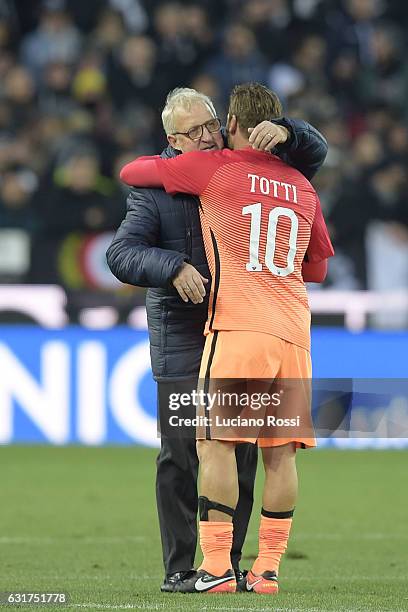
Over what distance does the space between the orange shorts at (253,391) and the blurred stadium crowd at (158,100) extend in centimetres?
797

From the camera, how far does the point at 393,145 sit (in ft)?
48.8

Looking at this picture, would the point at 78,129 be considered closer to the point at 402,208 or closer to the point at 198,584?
the point at 402,208

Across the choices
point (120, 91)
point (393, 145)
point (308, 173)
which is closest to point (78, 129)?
point (120, 91)

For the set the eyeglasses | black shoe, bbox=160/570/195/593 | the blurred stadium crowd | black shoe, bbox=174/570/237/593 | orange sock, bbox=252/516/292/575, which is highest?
the blurred stadium crowd

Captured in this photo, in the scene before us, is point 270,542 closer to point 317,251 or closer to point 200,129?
point 317,251

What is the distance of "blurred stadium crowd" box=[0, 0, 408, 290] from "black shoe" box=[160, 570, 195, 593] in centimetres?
770

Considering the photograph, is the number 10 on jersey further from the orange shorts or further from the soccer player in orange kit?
the orange shorts

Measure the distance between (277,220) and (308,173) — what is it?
398 millimetres

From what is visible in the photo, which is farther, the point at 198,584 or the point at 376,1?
the point at 376,1

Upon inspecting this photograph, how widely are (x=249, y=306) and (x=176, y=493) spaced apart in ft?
2.97

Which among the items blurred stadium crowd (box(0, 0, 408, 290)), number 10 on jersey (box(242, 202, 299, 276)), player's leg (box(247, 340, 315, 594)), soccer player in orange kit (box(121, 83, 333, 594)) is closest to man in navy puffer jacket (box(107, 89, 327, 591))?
soccer player in orange kit (box(121, 83, 333, 594))

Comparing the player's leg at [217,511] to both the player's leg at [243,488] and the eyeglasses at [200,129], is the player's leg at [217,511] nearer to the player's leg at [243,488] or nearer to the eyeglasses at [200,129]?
the player's leg at [243,488]

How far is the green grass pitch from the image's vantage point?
532 cm

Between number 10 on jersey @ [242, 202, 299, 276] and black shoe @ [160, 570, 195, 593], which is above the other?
number 10 on jersey @ [242, 202, 299, 276]
